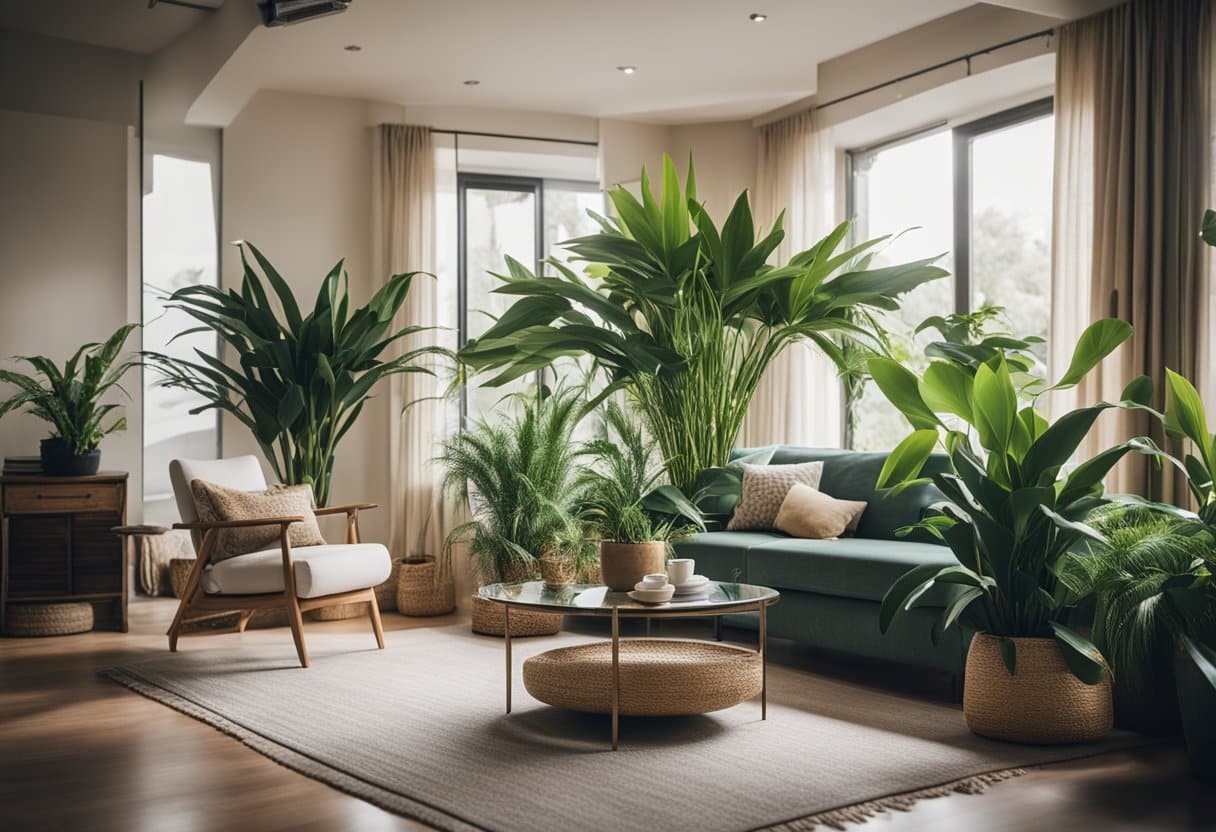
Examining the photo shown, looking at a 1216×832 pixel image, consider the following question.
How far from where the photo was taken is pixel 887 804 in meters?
2.73

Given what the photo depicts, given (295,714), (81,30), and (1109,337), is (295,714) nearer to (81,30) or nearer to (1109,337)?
(1109,337)

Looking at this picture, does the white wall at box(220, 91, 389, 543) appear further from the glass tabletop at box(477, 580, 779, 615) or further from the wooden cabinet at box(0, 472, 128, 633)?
the glass tabletop at box(477, 580, 779, 615)

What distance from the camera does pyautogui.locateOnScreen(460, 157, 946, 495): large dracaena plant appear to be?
4785 mm

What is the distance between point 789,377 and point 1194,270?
2.54 metres

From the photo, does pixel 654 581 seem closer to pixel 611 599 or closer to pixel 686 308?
pixel 611 599

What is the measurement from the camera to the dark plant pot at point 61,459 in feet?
17.0

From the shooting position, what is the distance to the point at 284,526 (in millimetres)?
4391

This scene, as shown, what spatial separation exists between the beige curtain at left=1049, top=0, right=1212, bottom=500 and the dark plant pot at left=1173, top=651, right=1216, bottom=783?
4.25ft

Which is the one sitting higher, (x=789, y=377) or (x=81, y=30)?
(x=81, y=30)

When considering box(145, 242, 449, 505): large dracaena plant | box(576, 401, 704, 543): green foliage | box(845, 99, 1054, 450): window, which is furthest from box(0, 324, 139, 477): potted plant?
box(845, 99, 1054, 450): window

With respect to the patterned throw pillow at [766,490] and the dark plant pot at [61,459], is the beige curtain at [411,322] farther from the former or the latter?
the patterned throw pillow at [766,490]

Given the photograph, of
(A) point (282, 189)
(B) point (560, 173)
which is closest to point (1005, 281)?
(B) point (560, 173)

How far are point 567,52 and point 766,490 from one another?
7.74 feet

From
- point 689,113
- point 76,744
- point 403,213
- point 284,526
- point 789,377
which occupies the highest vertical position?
point 689,113
